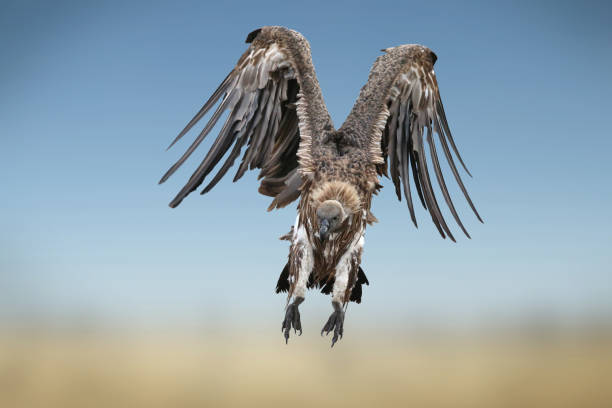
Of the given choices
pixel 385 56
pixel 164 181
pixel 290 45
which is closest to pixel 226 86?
pixel 290 45

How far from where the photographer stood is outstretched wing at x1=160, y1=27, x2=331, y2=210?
225 inches

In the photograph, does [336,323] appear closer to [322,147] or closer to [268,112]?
[322,147]

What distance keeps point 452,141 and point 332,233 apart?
2.47 m

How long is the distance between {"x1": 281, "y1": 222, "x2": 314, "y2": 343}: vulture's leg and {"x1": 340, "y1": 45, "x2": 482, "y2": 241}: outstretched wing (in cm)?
130

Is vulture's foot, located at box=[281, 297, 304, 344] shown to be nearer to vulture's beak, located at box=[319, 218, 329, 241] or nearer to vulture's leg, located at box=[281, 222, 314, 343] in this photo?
vulture's leg, located at box=[281, 222, 314, 343]

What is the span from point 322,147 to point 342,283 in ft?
4.64

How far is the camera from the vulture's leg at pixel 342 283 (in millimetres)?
5164

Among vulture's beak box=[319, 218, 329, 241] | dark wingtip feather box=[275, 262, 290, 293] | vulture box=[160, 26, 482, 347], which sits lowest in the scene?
dark wingtip feather box=[275, 262, 290, 293]

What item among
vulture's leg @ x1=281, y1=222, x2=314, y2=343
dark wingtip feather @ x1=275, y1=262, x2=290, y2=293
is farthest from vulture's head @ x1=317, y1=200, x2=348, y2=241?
dark wingtip feather @ x1=275, y1=262, x2=290, y2=293

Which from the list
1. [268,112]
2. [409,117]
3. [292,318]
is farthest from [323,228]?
[409,117]

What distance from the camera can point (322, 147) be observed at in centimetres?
554

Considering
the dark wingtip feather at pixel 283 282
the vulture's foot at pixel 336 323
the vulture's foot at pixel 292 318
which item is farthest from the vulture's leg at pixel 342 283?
the dark wingtip feather at pixel 283 282

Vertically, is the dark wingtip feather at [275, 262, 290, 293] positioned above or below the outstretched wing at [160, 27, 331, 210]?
below

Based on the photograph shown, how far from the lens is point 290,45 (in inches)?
227
